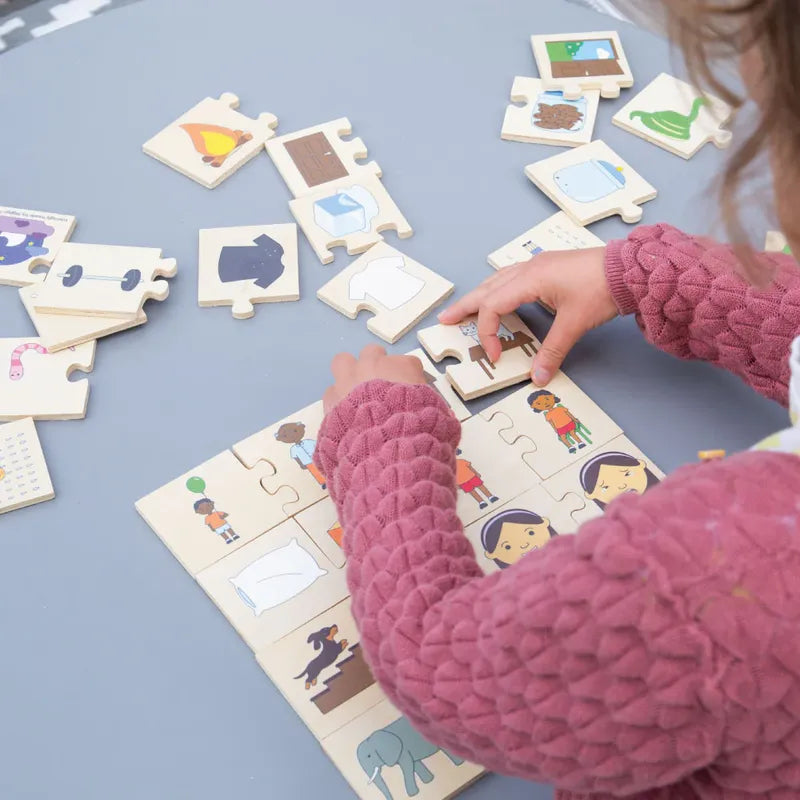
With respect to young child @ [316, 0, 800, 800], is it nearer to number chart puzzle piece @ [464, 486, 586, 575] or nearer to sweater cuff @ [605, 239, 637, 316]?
number chart puzzle piece @ [464, 486, 586, 575]

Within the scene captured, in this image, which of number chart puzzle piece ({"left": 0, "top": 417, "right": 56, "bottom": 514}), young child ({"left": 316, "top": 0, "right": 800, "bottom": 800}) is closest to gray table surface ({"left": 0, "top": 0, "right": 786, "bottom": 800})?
number chart puzzle piece ({"left": 0, "top": 417, "right": 56, "bottom": 514})

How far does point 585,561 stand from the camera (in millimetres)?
570

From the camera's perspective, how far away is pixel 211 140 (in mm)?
1138

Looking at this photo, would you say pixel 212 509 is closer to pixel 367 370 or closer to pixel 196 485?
pixel 196 485

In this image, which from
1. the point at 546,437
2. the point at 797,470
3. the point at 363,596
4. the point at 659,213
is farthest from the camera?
the point at 659,213

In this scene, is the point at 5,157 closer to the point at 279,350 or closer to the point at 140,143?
Result: the point at 140,143

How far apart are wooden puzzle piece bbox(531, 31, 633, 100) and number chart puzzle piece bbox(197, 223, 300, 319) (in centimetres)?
41

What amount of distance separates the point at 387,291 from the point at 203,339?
195mm

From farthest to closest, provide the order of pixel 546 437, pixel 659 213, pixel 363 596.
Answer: pixel 659 213 < pixel 546 437 < pixel 363 596

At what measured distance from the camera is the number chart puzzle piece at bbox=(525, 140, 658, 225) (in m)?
1.08

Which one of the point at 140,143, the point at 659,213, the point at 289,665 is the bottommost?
the point at 289,665

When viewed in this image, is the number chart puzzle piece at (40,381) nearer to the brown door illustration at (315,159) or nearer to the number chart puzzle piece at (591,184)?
the brown door illustration at (315,159)

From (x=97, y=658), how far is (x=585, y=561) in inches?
16.3

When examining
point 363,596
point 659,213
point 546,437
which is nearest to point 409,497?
point 363,596
